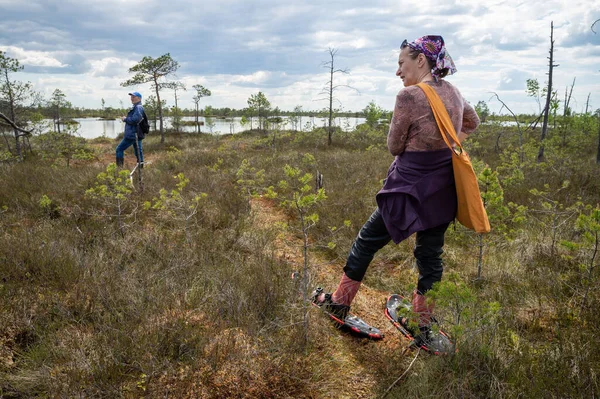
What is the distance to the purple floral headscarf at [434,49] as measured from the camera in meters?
1.82

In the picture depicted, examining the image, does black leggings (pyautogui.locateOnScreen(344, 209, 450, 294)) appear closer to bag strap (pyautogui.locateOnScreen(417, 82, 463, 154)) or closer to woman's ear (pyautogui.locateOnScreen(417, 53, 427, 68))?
bag strap (pyautogui.locateOnScreen(417, 82, 463, 154))

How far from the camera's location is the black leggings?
207cm

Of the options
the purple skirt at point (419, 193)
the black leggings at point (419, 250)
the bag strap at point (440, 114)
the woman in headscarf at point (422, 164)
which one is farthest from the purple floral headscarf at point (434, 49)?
the black leggings at point (419, 250)

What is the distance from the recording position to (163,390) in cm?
163

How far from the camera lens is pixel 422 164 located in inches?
75.3

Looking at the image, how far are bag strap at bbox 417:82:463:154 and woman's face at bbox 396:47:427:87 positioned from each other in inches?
5.6

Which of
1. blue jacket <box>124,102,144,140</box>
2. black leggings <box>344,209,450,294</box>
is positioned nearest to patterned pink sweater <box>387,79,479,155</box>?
black leggings <box>344,209,450,294</box>

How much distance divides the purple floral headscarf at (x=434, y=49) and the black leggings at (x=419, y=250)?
3.10 feet

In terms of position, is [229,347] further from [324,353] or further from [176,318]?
[324,353]

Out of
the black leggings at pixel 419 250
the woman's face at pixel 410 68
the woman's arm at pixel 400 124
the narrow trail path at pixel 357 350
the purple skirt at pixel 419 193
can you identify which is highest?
the woman's face at pixel 410 68

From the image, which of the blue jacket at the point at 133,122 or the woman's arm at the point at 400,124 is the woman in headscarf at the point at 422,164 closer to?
the woman's arm at the point at 400,124

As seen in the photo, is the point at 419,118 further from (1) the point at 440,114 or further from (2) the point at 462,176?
(2) the point at 462,176

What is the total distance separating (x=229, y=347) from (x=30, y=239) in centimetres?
273

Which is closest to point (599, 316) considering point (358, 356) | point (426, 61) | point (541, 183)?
point (358, 356)
